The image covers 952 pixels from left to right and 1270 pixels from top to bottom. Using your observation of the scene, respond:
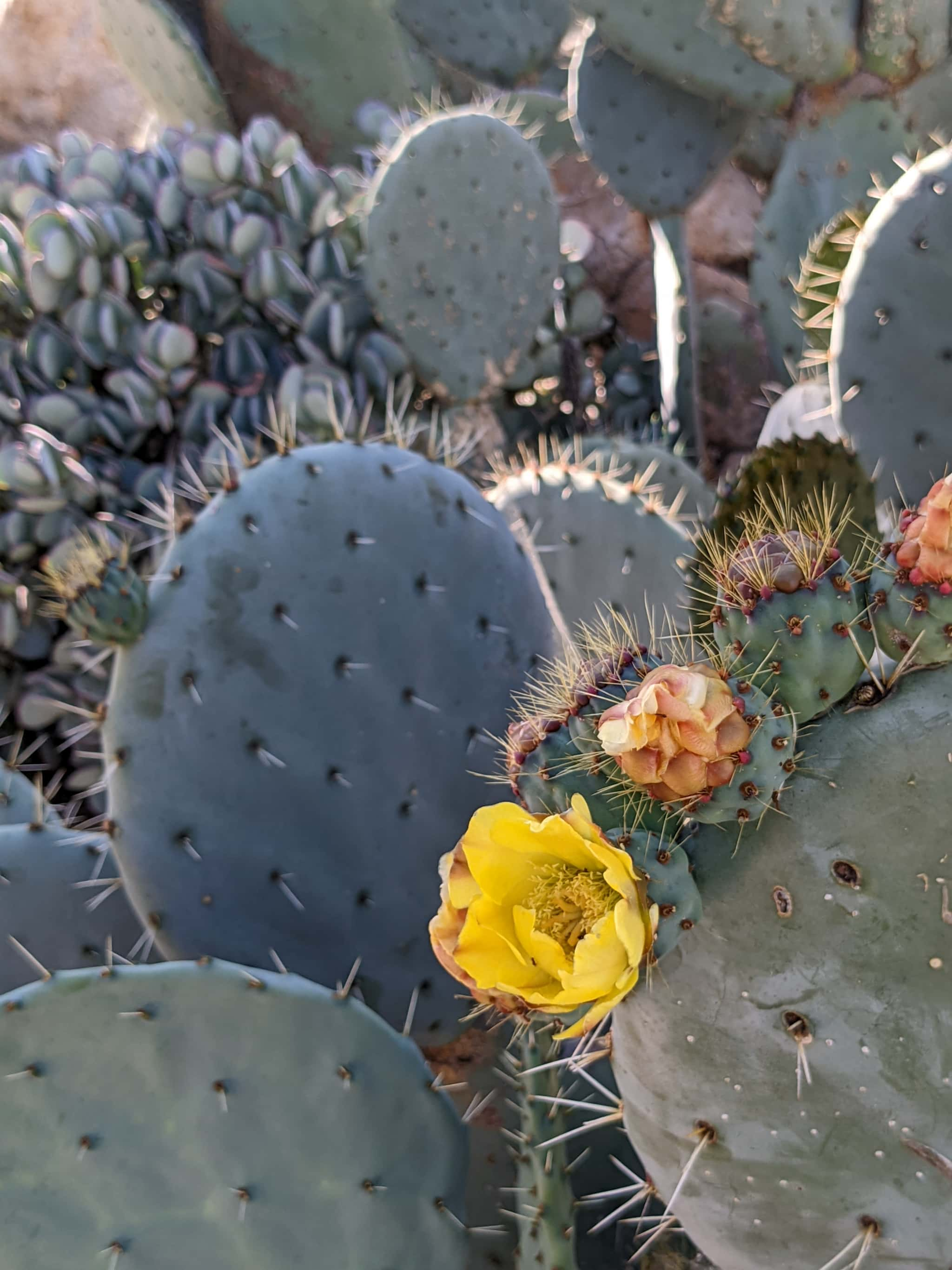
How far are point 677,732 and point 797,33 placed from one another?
233 centimetres

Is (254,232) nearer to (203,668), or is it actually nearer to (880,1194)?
(203,668)

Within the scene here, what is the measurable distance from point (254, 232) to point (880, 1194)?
264 centimetres

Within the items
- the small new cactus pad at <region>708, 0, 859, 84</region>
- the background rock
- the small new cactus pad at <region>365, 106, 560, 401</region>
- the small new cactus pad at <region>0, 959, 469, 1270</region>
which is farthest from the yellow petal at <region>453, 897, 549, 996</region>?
the background rock

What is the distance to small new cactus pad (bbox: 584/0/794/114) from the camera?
101 inches

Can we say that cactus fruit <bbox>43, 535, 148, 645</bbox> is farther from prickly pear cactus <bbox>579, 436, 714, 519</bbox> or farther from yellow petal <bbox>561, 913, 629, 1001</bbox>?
prickly pear cactus <bbox>579, 436, 714, 519</bbox>

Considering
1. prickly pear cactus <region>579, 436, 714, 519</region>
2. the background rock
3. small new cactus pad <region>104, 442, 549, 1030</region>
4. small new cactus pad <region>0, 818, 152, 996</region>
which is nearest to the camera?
small new cactus pad <region>104, 442, 549, 1030</region>

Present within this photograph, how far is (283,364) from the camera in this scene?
9.32 feet

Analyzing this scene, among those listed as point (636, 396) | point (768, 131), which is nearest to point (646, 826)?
point (636, 396)

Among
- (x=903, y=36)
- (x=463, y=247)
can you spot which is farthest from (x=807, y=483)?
(x=903, y=36)

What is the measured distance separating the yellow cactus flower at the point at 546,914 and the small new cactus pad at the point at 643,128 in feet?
8.65

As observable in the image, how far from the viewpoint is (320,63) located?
4.01 m

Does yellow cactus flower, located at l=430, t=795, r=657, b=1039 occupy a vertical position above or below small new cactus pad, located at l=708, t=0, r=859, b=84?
below

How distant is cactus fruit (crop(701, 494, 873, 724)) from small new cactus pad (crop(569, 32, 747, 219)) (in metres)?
2.50

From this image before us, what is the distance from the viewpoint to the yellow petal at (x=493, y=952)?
602 millimetres
